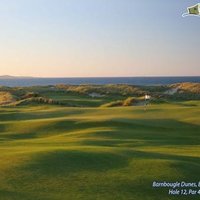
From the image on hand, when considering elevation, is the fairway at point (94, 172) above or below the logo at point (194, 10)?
below

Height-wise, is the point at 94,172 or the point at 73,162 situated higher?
the point at 73,162

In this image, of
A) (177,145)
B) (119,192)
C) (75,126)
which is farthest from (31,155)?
(75,126)

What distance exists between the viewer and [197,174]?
40.4 feet

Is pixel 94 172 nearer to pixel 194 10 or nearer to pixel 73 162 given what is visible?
pixel 73 162

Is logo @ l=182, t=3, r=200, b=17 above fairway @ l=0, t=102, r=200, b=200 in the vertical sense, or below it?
above

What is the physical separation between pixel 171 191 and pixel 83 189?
7.72ft

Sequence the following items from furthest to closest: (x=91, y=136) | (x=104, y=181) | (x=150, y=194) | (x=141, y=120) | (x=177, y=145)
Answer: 1. (x=141, y=120)
2. (x=91, y=136)
3. (x=177, y=145)
4. (x=104, y=181)
5. (x=150, y=194)

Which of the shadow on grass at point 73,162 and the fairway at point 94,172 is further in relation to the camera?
the shadow on grass at point 73,162

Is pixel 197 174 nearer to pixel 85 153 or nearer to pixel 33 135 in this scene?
pixel 85 153

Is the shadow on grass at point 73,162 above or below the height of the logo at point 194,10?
below

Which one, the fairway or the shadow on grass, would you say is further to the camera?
the shadow on grass

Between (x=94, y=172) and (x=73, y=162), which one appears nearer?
(x=94, y=172)

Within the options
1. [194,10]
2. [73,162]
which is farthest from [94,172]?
[194,10]

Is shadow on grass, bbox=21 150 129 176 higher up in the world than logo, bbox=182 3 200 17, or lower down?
lower down
